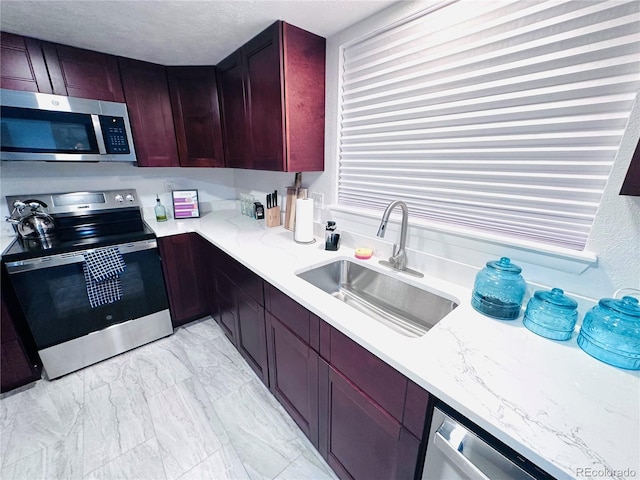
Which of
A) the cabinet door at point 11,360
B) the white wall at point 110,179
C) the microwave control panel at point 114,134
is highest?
the microwave control panel at point 114,134

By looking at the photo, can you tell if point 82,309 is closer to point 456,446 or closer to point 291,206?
point 291,206

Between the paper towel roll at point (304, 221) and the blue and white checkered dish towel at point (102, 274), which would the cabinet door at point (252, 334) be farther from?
the blue and white checkered dish towel at point (102, 274)

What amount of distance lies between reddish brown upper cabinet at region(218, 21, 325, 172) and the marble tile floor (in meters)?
1.49

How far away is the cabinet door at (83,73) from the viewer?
5.25 feet

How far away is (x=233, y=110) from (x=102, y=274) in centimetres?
145

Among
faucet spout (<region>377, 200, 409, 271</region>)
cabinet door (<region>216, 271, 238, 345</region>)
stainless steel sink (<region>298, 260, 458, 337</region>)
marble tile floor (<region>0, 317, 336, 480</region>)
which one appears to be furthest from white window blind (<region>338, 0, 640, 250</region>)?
marble tile floor (<region>0, 317, 336, 480</region>)

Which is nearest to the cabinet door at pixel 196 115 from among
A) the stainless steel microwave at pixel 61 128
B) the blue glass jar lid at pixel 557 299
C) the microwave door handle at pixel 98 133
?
the stainless steel microwave at pixel 61 128

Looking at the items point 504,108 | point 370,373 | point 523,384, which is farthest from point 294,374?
point 504,108

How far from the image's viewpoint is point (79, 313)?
1698 millimetres

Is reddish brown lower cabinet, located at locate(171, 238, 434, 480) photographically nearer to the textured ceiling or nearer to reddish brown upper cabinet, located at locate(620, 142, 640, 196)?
reddish brown upper cabinet, located at locate(620, 142, 640, 196)

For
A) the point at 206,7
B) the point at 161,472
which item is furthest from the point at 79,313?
the point at 206,7

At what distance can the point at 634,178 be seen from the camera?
64 cm

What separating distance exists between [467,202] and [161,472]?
1.92 metres

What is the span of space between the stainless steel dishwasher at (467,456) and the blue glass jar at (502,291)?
0.46 metres
